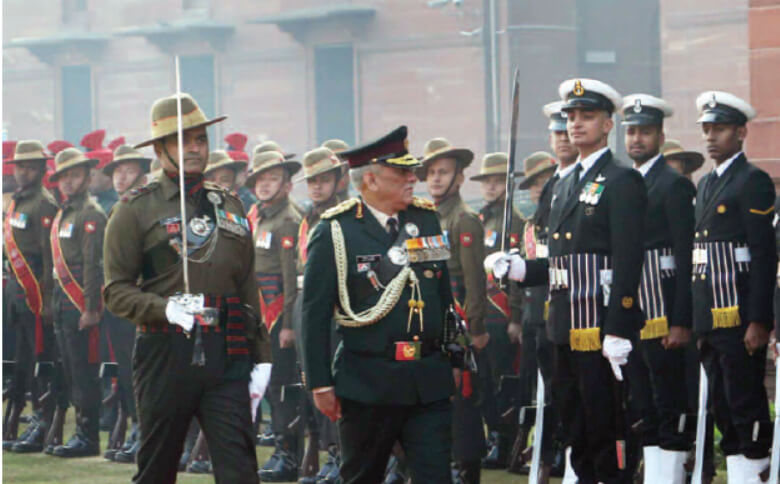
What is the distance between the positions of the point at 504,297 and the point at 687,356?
2.02 meters

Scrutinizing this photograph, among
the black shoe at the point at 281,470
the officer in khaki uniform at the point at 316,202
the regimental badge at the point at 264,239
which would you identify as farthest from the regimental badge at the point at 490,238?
the black shoe at the point at 281,470

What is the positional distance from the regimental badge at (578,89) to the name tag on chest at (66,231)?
18.1 ft

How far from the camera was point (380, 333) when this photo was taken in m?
7.28

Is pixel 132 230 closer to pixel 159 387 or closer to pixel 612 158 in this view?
pixel 159 387

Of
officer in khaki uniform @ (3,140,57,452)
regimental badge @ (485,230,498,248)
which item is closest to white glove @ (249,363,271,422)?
regimental badge @ (485,230,498,248)

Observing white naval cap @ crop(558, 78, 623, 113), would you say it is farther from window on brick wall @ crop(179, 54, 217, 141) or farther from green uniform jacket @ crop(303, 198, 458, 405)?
window on brick wall @ crop(179, 54, 217, 141)

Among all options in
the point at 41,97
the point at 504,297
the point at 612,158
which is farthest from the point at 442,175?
the point at 41,97

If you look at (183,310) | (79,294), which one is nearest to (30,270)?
(79,294)

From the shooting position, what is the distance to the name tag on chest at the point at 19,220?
44.0 feet

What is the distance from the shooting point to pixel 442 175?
11203 millimetres

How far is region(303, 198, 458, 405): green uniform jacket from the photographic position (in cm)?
722

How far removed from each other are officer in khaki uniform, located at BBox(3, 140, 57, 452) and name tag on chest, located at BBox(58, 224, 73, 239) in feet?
0.74

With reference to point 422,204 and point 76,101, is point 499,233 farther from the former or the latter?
point 76,101

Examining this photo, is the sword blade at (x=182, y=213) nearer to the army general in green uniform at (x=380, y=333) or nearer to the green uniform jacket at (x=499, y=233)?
the army general in green uniform at (x=380, y=333)
